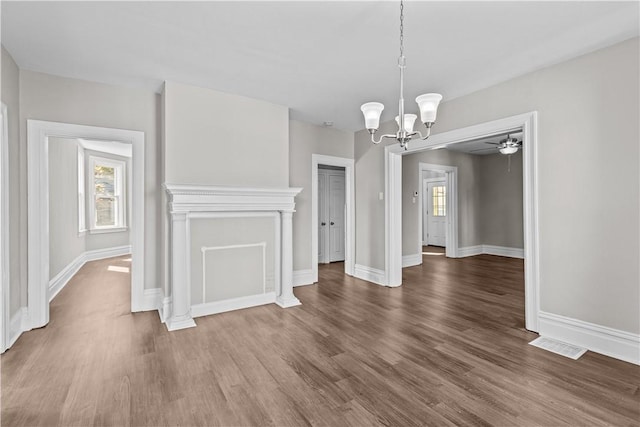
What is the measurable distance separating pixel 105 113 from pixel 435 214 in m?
8.58

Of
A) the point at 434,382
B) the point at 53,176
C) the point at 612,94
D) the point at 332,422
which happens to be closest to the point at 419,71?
the point at 612,94

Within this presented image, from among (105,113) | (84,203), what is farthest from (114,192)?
(105,113)

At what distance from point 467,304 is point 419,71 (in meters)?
2.87

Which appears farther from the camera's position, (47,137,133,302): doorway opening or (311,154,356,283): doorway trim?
(311,154,356,283): doorway trim

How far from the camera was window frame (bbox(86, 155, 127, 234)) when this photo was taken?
7.01 m

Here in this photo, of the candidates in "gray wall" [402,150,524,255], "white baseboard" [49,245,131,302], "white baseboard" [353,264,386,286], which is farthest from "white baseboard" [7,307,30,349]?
"gray wall" [402,150,524,255]

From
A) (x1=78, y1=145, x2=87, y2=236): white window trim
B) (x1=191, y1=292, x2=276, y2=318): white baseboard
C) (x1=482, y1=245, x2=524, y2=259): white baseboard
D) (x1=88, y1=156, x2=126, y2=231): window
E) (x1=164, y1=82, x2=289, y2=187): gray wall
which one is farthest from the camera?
(x1=482, y1=245, x2=524, y2=259): white baseboard

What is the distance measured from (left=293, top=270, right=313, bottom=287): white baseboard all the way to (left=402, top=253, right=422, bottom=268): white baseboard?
238 centimetres

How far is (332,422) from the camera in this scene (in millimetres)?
1791

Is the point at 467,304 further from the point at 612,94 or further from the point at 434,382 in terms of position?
the point at 612,94

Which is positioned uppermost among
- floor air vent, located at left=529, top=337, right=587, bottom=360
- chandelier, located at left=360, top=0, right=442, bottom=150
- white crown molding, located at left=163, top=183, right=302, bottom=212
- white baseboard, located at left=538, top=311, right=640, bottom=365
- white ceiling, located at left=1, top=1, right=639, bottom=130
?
white ceiling, located at left=1, top=1, right=639, bottom=130

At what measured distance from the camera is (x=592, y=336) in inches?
107

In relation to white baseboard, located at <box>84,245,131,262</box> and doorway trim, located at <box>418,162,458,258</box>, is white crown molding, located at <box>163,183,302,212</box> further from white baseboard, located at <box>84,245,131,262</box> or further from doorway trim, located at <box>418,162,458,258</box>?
white baseboard, located at <box>84,245,131,262</box>

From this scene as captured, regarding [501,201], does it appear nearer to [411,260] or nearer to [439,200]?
[439,200]
